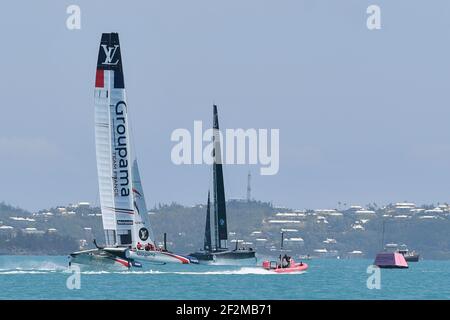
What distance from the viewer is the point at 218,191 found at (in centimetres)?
12825

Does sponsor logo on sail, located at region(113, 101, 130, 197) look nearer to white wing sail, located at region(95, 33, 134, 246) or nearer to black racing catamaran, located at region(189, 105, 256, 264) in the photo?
white wing sail, located at region(95, 33, 134, 246)

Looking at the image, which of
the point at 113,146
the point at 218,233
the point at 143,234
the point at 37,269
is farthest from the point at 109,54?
the point at 218,233

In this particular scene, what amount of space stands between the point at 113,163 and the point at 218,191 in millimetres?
35525

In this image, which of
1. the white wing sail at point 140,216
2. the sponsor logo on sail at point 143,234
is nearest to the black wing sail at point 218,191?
the white wing sail at point 140,216

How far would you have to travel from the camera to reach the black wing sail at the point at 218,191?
124 metres

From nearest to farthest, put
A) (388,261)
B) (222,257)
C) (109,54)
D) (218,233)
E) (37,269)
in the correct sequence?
(109,54), (37,269), (222,257), (218,233), (388,261)

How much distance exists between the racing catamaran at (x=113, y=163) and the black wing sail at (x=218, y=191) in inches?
1086

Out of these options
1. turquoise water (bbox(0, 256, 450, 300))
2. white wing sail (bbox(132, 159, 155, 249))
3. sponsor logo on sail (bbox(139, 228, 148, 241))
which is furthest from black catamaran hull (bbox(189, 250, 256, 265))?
sponsor logo on sail (bbox(139, 228, 148, 241))

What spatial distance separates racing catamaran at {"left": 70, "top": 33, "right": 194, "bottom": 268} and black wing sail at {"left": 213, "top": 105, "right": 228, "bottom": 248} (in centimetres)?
2759

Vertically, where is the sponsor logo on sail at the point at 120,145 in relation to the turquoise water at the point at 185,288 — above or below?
above

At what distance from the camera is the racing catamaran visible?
9225 cm

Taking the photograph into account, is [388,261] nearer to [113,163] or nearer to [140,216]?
[140,216]

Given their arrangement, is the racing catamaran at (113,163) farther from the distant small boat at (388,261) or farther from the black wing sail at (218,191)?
the distant small boat at (388,261)
